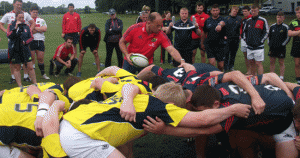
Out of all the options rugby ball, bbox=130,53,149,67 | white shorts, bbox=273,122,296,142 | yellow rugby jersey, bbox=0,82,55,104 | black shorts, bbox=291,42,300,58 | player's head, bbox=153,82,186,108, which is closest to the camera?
player's head, bbox=153,82,186,108

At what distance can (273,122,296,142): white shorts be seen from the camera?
→ 2762mm

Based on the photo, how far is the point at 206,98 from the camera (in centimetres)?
259

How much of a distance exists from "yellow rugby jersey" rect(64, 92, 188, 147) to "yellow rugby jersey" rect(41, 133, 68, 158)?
199 mm

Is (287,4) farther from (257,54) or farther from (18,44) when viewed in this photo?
(18,44)

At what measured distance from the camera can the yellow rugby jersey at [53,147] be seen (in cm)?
218

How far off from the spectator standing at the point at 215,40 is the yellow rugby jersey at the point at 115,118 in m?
5.77

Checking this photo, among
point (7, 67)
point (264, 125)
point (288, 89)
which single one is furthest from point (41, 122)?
point (7, 67)

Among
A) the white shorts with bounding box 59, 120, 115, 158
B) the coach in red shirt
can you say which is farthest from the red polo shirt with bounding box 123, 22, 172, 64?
the white shorts with bounding box 59, 120, 115, 158

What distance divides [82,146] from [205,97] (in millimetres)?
1259

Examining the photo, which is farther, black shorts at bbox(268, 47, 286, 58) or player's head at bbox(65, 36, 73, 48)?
player's head at bbox(65, 36, 73, 48)

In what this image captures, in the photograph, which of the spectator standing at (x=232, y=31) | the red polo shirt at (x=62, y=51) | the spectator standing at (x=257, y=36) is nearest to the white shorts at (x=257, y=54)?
the spectator standing at (x=257, y=36)

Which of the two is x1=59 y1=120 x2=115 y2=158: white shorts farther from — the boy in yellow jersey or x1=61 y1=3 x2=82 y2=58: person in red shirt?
x1=61 y1=3 x2=82 y2=58: person in red shirt

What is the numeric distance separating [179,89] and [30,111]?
149 centimetres

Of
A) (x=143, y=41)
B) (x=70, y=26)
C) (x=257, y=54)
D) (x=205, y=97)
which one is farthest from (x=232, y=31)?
(x=205, y=97)
